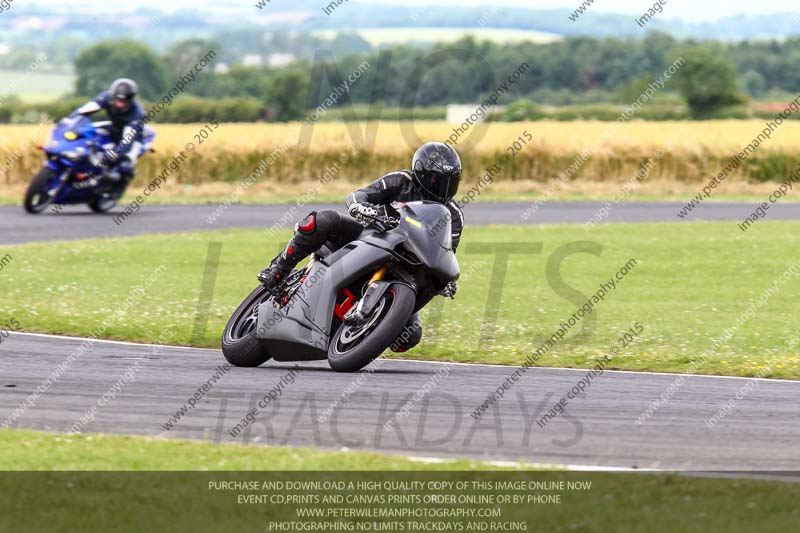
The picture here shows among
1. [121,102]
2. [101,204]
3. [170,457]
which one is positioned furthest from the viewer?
[101,204]

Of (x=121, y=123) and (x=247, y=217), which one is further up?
(x=121, y=123)

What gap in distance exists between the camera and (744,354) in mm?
12109

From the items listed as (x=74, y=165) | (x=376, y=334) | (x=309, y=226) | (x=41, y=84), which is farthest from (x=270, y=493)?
(x=41, y=84)

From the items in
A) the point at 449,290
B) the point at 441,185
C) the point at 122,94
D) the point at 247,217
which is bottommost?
the point at 247,217

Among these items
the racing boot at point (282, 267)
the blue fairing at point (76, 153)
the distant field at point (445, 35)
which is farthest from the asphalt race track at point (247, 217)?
the distant field at point (445, 35)

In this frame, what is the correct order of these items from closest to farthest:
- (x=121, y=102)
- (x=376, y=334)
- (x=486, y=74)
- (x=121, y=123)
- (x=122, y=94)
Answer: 1. (x=376, y=334)
2. (x=122, y=94)
3. (x=121, y=102)
4. (x=121, y=123)
5. (x=486, y=74)

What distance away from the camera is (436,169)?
32.5ft

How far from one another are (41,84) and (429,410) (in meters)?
94.1

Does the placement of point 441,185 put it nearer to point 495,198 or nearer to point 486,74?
point 495,198

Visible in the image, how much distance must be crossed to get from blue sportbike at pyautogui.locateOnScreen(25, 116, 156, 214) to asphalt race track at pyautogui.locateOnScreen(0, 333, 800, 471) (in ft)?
45.6

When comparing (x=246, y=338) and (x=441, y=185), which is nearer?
(x=441, y=185)

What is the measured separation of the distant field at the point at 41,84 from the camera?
89438 millimetres

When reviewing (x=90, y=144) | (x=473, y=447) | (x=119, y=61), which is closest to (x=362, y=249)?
(x=473, y=447)

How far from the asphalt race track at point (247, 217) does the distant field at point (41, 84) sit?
61170 millimetres
